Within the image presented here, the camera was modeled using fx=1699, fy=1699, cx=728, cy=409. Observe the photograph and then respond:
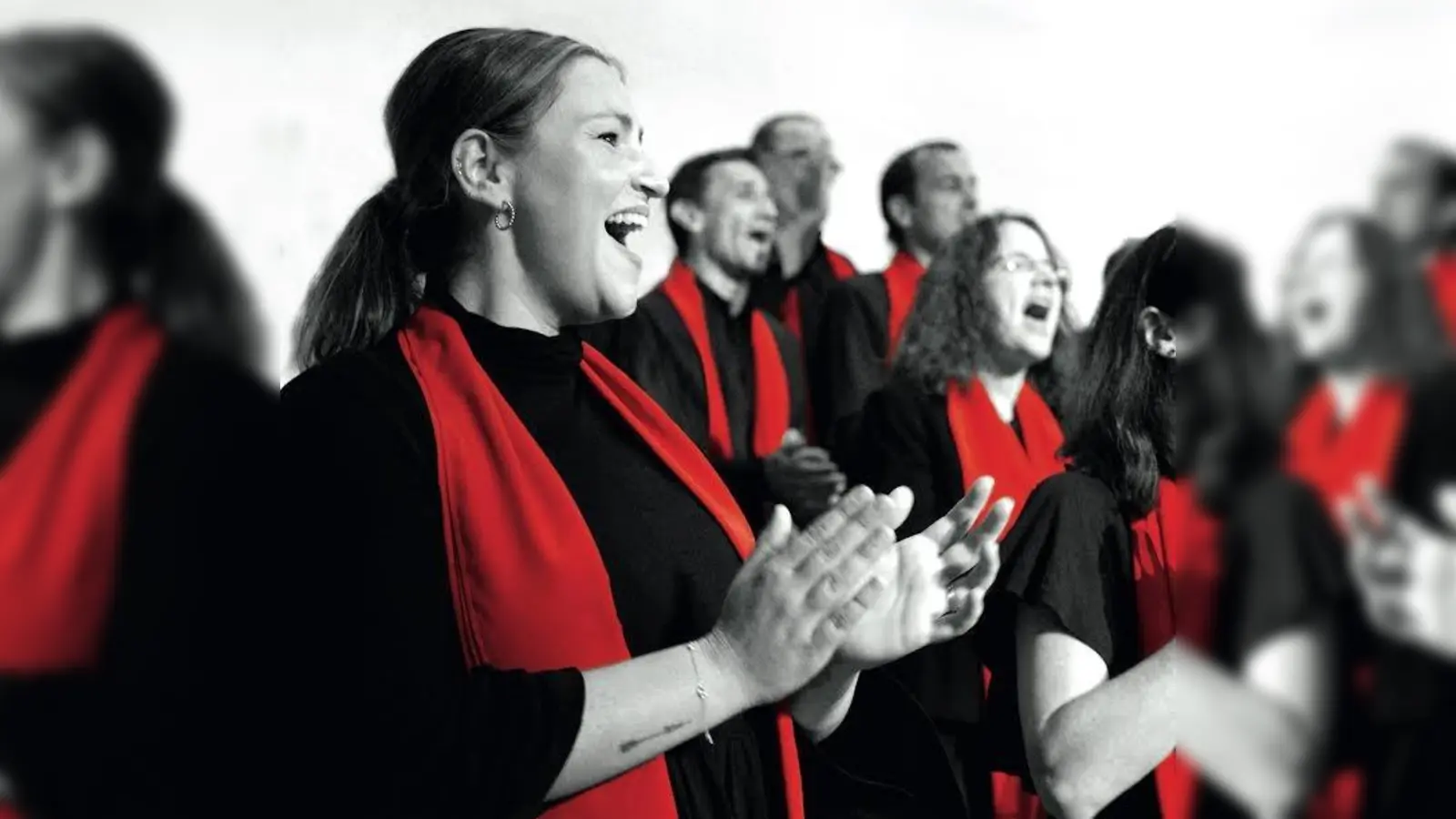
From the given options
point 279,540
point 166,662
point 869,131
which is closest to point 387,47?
point 279,540

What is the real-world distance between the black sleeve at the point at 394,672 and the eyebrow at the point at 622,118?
0.41 metres

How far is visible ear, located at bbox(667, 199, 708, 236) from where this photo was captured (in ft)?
14.1

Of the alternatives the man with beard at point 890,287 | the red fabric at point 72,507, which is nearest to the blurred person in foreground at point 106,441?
the red fabric at point 72,507

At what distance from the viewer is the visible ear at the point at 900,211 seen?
4.62 meters

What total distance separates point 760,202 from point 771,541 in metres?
2.97

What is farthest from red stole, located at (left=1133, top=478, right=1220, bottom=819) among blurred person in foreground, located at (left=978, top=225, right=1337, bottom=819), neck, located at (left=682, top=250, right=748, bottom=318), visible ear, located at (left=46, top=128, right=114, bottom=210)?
neck, located at (left=682, top=250, right=748, bottom=318)

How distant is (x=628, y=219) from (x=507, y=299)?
144 mm

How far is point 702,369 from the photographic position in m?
4.02

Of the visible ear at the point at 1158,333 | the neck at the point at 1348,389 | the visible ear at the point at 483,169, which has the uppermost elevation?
the visible ear at the point at 483,169

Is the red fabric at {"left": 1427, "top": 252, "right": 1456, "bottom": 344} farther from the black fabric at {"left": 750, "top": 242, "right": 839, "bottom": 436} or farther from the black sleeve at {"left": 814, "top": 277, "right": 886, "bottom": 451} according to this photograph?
the black fabric at {"left": 750, "top": 242, "right": 839, "bottom": 436}

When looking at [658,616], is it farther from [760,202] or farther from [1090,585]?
[760,202]

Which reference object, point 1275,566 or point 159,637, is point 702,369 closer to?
point 159,637

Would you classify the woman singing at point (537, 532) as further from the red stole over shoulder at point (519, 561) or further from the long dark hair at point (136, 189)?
the long dark hair at point (136, 189)

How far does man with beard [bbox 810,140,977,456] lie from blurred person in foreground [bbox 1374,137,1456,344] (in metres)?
2.94
